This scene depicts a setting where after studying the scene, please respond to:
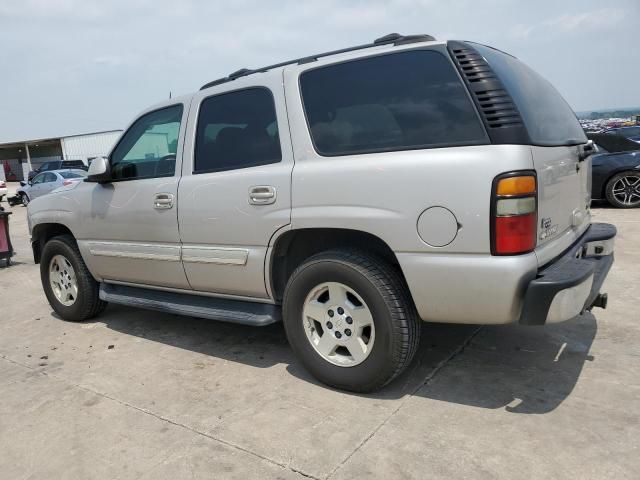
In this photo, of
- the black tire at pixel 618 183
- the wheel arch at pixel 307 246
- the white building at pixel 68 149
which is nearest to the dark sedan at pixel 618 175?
the black tire at pixel 618 183

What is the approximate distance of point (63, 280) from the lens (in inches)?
193

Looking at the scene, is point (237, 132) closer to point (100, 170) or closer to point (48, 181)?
point (100, 170)

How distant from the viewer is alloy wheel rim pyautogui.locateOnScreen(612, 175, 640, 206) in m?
9.27

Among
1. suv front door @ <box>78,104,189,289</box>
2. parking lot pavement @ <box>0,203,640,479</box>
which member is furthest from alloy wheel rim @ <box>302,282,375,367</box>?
suv front door @ <box>78,104,189,289</box>

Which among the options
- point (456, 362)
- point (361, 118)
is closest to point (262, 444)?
point (456, 362)

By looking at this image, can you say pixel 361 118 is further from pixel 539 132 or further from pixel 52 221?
pixel 52 221

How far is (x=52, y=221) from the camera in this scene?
4.70 meters

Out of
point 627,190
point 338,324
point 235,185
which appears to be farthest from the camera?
point 627,190

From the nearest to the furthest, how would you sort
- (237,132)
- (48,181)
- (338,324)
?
(338,324), (237,132), (48,181)

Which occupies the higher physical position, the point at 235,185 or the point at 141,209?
the point at 235,185

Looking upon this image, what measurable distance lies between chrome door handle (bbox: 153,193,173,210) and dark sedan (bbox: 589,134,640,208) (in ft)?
26.6

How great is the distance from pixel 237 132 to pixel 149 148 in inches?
37.1

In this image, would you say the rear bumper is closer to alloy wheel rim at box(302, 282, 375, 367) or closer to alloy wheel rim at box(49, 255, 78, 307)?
alloy wheel rim at box(302, 282, 375, 367)

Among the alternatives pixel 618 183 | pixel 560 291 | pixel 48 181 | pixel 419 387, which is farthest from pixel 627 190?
pixel 48 181
